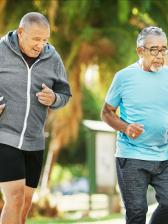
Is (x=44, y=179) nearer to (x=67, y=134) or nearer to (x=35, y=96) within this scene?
(x=67, y=134)

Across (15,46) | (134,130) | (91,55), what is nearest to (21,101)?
(15,46)

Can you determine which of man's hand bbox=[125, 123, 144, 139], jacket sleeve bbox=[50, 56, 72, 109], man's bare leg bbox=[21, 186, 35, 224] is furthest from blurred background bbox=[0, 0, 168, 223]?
man's hand bbox=[125, 123, 144, 139]

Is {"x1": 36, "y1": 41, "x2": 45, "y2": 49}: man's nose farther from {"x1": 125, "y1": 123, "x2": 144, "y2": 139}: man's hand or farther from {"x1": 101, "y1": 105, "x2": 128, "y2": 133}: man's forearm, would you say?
{"x1": 125, "y1": 123, "x2": 144, "y2": 139}: man's hand

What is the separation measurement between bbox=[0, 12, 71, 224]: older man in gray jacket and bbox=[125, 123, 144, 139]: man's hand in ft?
1.71

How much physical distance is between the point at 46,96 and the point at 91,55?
8.32 metres

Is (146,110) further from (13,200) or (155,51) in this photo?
(13,200)

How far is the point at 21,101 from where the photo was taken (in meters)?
5.51

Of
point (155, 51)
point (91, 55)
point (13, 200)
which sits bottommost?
point (91, 55)

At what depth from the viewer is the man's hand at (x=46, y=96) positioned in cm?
551

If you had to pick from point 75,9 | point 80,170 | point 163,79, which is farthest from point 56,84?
point 80,170

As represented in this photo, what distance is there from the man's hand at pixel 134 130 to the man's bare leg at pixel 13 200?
0.73 meters

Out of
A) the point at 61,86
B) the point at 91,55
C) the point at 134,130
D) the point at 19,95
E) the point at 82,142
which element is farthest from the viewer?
the point at 82,142

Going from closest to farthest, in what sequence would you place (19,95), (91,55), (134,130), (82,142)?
(134,130) < (19,95) < (91,55) < (82,142)

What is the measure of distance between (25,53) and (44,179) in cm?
910
